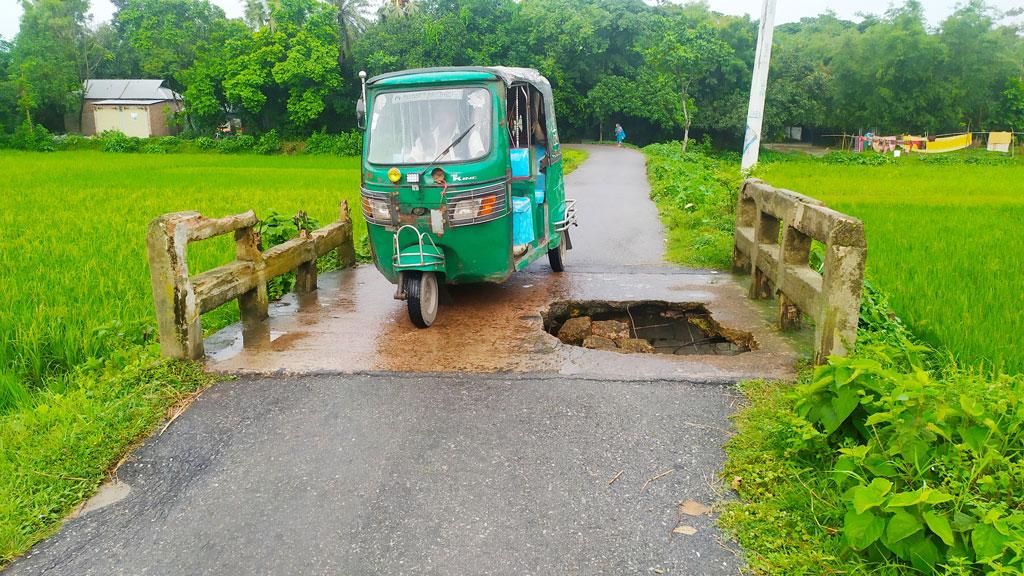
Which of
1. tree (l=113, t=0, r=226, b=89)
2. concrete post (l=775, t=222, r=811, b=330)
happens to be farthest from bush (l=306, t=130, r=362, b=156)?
concrete post (l=775, t=222, r=811, b=330)

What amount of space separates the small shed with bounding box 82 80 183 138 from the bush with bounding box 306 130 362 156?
48.1ft

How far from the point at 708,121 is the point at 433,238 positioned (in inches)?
1556

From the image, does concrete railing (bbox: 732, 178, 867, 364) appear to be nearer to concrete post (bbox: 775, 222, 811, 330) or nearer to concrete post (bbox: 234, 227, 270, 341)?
concrete post (bbox: 775, 222, 811, 330)

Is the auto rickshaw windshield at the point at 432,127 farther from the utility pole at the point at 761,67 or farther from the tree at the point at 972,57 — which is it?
the tree at the point at 972,57

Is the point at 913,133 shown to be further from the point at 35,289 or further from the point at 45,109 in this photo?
the point at 45,109

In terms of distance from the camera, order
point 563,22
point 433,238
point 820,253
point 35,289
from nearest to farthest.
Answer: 1. point 433,238
2. point 35,289
3. point 820,253
4. point 563,22

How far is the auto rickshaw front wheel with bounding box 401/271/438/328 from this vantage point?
592cm

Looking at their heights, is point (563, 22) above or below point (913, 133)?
above

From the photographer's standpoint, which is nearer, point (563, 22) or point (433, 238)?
point (433, 238)

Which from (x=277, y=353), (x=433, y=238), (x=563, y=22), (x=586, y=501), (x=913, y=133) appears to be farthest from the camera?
(x=913, y=133)

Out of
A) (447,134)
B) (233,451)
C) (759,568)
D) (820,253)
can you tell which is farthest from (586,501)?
(820,253)

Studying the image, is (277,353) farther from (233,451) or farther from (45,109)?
(45,109)

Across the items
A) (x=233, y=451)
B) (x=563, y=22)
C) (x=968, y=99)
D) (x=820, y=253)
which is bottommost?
(x=233, y=451)

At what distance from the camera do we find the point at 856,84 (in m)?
45.5
